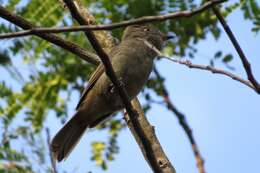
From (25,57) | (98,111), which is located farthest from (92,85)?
(25,57)

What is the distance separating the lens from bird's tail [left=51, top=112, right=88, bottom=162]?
5547mm

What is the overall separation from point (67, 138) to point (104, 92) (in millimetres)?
519

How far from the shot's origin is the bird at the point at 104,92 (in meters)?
5.61

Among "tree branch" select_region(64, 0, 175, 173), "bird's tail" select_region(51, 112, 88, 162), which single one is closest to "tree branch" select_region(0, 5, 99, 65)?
"tree branch" select_region(64, 0, 175, 173)

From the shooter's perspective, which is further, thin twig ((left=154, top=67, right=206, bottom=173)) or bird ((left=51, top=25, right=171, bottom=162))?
→ bird ((left=51, top=25, right=171, bottom=162))

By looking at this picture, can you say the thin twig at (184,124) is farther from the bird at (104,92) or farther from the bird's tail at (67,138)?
the bird's tail at (67,138)

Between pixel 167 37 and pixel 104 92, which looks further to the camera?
pixel 167 37

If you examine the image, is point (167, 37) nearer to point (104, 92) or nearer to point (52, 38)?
point (104, 92)

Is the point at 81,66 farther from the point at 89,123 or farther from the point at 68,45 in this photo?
the point at 68,45

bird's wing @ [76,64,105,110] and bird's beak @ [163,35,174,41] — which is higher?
bird's beak @ [163,35,174,41]

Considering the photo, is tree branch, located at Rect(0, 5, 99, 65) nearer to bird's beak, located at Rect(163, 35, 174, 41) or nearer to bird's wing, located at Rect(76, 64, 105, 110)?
bird's wing, located at Rect(76, 64, 105, 110)

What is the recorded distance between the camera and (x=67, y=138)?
5.69 meters

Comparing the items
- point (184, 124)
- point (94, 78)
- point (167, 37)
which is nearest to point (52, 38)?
point (94, 78)

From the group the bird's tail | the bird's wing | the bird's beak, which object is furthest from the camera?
the bird's beak
